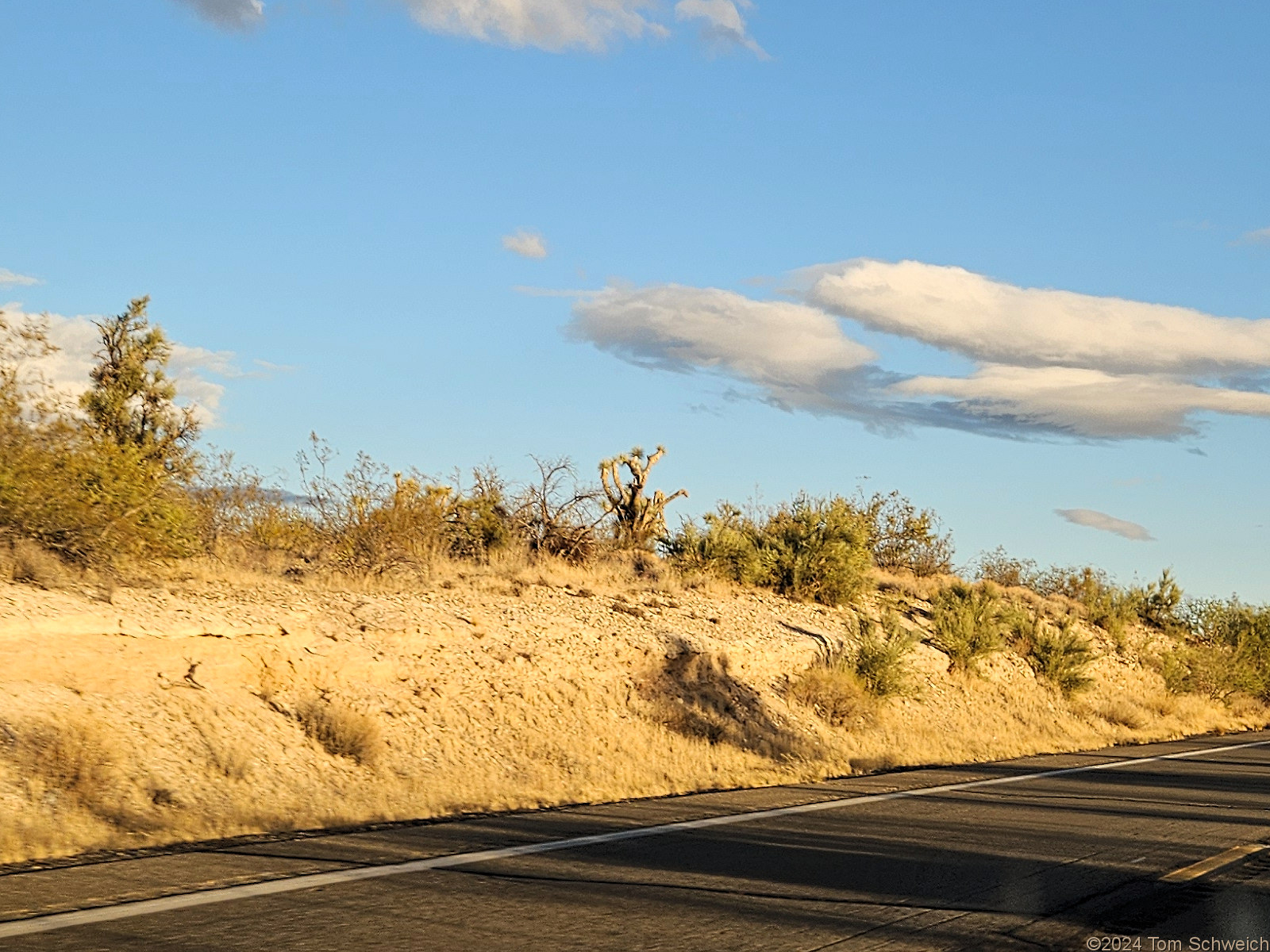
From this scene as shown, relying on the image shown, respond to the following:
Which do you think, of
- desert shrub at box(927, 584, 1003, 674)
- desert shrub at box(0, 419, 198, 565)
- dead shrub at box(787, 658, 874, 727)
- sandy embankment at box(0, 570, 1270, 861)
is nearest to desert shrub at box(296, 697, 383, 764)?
sandy embankment at box(0, 570, 1270, 861)

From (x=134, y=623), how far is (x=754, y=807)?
6.56 m

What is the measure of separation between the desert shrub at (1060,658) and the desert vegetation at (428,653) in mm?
73

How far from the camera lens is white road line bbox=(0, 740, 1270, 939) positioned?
6039mm

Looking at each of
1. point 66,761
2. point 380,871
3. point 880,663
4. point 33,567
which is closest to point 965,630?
point 880,663

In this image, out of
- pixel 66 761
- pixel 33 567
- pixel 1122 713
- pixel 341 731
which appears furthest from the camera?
pixel 1122 713

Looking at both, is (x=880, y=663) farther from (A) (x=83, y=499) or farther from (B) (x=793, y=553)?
(A) (x=83, y=499)

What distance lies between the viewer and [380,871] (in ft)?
24.9

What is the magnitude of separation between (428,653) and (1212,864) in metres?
9.86

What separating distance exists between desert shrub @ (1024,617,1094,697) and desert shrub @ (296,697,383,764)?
2000 cm

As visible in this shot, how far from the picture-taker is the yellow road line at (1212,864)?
841cm

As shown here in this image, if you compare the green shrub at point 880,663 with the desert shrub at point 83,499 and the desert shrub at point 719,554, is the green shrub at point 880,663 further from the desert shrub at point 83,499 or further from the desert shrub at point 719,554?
the desert shrub at point 83,499

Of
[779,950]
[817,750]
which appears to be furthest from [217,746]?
[817,750]

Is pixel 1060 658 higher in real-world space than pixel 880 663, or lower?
higher

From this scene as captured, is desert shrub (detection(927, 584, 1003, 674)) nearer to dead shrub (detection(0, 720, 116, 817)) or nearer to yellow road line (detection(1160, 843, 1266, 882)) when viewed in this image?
yellow road line (detection(1160, 843, 1266, 882))
